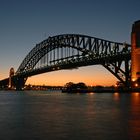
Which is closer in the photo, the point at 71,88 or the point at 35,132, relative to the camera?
the point at 35,132

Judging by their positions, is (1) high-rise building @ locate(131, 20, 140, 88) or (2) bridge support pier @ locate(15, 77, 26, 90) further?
(2) bridge support pier @ locate(15, 77, 26, 90)

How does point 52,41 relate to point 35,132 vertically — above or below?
above

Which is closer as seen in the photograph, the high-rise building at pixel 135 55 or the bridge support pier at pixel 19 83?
the high-rise building at pixel 135 55

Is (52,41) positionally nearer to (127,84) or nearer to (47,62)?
(47,62)

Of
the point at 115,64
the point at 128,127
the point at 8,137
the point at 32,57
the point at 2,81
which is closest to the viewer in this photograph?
the point at 8,137

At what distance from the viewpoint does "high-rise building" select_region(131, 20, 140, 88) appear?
9319 cm

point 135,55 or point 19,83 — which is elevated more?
point 135,55

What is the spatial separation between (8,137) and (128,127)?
6649 mm

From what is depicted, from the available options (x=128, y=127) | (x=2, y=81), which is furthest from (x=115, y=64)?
(x=2, y=81)

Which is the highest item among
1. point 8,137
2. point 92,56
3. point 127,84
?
point 92,56

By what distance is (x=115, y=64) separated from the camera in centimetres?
9300

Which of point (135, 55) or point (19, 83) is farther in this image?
point (19, 83)

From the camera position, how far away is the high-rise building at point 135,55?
9319cm

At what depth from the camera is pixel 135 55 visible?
93.6 metres
